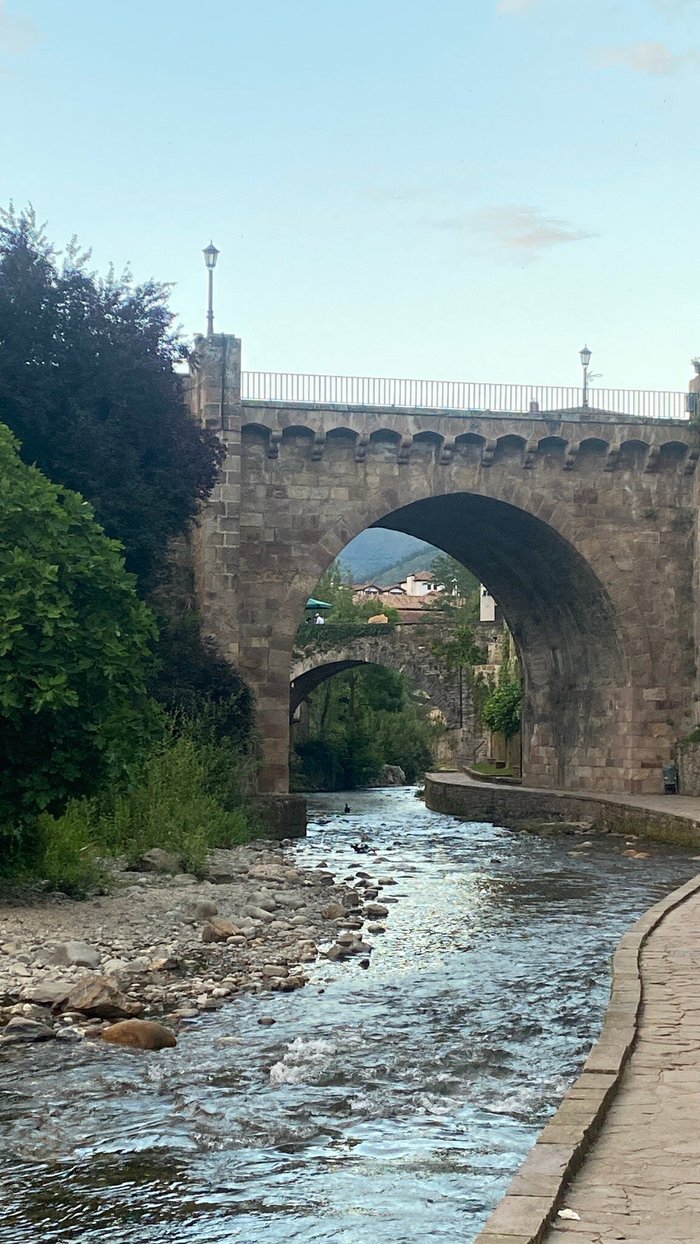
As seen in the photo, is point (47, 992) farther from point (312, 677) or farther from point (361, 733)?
point (361, 733)

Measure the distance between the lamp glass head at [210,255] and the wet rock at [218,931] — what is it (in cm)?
1692

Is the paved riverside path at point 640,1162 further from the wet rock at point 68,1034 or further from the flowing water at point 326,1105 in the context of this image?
the wet rock at point 68,1034

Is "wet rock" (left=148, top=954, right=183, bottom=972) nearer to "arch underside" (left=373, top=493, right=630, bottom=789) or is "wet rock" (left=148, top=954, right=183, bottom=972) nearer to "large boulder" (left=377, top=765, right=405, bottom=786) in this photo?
"arch underside" (left=373, top=493, right=630, bottom=789)

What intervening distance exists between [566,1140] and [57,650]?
785cm

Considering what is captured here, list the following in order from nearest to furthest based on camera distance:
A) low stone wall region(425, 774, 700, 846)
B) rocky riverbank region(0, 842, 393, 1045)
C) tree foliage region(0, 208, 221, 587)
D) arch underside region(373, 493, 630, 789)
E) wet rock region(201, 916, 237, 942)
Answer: rocky riverbank region(0, 842, 393, 1045), wet rock region(201, 916, 237, 942), tree foliage region(0, 208, 221, 587), low stone wall region(425, 774, 700, 846), arch underside region(373, 493, 630, 789)

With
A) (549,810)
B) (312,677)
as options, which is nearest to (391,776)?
(312,677)

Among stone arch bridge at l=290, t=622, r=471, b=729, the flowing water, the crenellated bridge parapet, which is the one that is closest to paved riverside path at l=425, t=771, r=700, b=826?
the crenellated bridge parapet

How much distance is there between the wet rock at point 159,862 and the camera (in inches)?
632

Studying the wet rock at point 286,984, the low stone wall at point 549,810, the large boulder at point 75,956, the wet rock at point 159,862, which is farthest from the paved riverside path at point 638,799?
the large boulder at point 75,956

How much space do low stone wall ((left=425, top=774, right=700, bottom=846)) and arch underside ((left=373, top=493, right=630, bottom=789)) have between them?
53.4 inches

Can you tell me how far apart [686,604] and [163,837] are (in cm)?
1586

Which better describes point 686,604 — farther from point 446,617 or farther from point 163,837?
point 446,617

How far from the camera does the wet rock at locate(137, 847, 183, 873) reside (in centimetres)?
1606

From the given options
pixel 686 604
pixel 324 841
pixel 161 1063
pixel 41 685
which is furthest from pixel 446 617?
pixel 161 1063
